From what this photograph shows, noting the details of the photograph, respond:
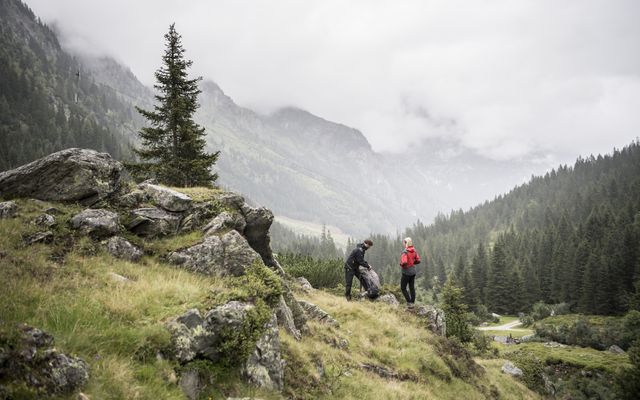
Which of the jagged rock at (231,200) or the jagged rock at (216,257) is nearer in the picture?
the jagged rock at (216,257)

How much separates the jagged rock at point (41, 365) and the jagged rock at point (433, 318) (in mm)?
19338

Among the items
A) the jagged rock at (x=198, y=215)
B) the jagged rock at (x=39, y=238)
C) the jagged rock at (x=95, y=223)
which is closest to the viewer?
the jagged rock at (x=39, y=238)

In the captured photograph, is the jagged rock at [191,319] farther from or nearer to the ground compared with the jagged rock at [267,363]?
farther from the ground

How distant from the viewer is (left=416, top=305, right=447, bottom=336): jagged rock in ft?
71.2

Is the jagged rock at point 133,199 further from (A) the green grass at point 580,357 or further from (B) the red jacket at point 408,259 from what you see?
(A) the green grass at point 580,357

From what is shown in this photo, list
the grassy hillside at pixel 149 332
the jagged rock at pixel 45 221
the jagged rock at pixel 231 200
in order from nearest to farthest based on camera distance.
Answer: the grassy hillside at pixel 149 332 < the jagged rock at pixel 45 221 < the jagged rock at pixel 231 200

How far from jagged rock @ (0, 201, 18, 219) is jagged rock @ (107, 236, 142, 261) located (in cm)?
331

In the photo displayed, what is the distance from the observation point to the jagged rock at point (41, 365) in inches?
215

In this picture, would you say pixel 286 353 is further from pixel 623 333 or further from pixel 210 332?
pixel 623 333

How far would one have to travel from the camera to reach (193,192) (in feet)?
57.0

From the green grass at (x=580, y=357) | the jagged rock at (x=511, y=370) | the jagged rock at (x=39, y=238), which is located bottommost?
the green grass at (x=580, y=357)

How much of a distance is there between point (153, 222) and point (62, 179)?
13.8 feet

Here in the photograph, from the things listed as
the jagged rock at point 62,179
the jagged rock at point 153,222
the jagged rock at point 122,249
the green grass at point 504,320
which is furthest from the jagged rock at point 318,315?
the green grass at point 504,320

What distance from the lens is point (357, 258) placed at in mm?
21625
